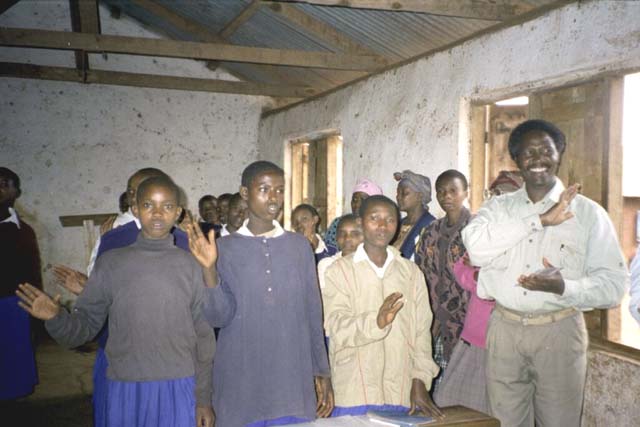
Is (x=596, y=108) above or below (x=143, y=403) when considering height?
above

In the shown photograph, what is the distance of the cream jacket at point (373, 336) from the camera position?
2105 mm

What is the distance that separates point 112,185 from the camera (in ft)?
26.2

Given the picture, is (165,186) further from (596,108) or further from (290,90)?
(290,90)

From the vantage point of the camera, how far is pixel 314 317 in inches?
87.8

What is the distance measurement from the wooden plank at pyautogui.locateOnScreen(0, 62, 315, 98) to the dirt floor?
3.66 meters

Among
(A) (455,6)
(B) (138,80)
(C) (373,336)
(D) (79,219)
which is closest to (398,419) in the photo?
(C) (373,336)

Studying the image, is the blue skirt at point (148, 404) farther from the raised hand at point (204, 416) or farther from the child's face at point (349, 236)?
the child's face at point (349, 236)

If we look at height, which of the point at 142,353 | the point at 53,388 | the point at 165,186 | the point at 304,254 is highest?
the point at 165,186

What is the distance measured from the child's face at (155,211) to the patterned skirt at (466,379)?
5.77 ft

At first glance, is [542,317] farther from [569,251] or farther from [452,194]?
[452,194]

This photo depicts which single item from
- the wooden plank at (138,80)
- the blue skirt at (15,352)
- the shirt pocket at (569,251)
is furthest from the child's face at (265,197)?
the wooden plank at (138,80)

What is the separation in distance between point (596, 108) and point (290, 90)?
15.3 ft

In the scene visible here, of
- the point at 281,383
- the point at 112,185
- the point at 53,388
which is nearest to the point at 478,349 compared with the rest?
the point at 281,383

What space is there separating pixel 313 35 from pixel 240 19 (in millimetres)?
1112
